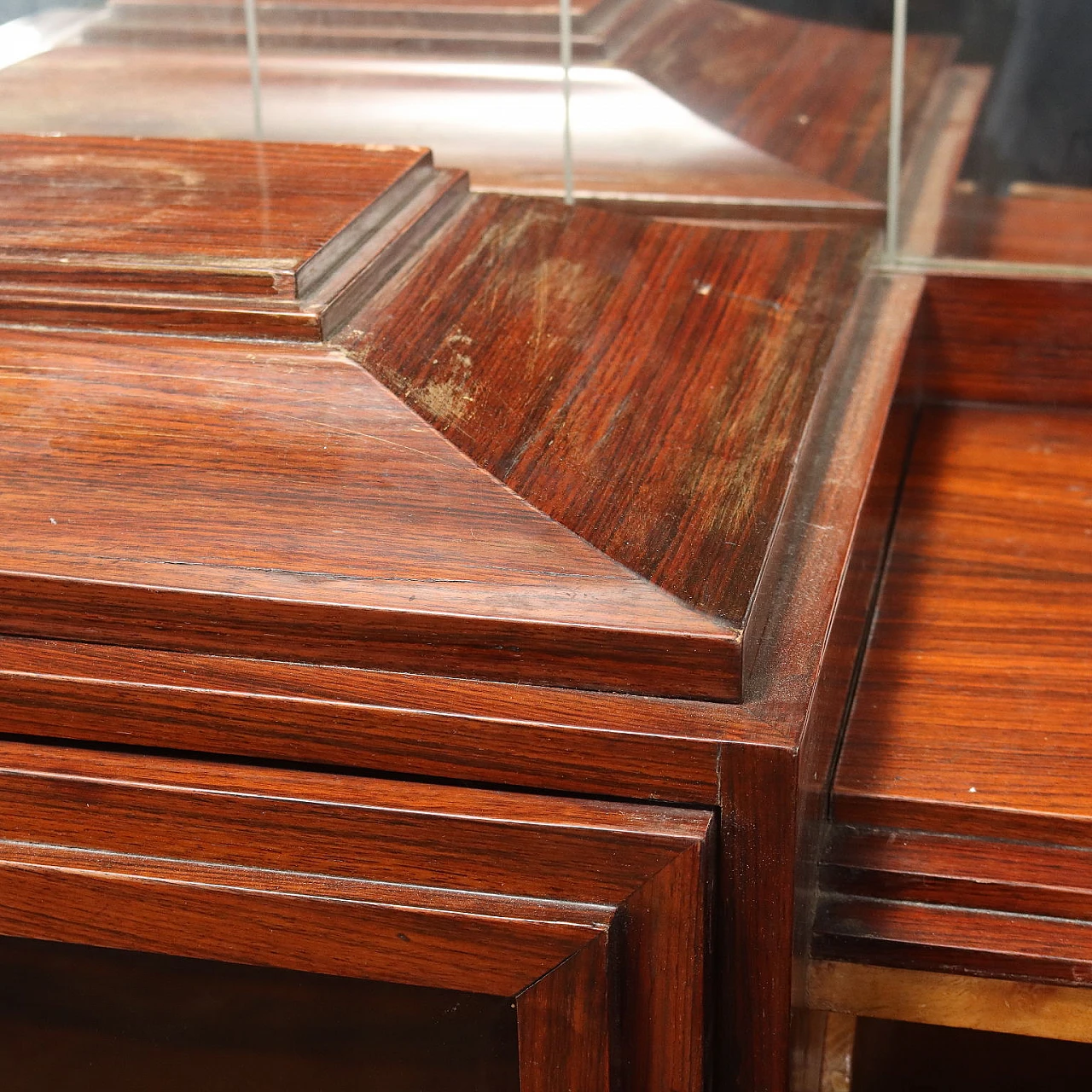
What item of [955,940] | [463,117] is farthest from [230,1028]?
[463,117]

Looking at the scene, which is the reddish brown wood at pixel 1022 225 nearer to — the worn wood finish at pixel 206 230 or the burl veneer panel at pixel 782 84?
the burl veneer panel at pixel 782 84

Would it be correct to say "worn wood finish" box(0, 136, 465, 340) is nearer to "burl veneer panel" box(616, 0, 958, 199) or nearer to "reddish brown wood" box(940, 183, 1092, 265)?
"burl veneer panel" box(616, 0, 958, 199)

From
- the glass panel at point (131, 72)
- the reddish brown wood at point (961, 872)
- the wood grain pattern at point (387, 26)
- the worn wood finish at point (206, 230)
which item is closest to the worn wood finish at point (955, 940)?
the reddish brown wood at point (961, 872)

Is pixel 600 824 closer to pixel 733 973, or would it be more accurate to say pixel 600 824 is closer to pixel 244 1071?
pixel 733 973

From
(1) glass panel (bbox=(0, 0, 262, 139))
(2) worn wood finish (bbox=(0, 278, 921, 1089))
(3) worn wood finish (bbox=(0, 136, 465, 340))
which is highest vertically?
(1) glass panel (bbox=(0, 0, 262, 139))

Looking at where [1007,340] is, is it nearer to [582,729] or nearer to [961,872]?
[961,872]

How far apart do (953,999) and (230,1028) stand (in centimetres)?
32

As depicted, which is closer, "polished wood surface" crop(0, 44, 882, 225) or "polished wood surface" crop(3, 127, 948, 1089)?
"polished wood surface" crop(3, 127, 948, 1089)

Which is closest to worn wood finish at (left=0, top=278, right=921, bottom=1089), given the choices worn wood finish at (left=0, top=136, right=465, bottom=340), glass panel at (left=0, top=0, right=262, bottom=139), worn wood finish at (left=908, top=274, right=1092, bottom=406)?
worn wood finish at (left=0, top=136, right=465, bottom=340)

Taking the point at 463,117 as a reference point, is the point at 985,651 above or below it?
below

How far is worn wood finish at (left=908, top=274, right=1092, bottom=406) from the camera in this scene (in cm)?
96

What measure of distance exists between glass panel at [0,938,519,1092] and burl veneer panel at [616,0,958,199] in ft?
2.07

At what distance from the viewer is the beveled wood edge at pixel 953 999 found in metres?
0.66

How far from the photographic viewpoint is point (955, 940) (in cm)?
66
